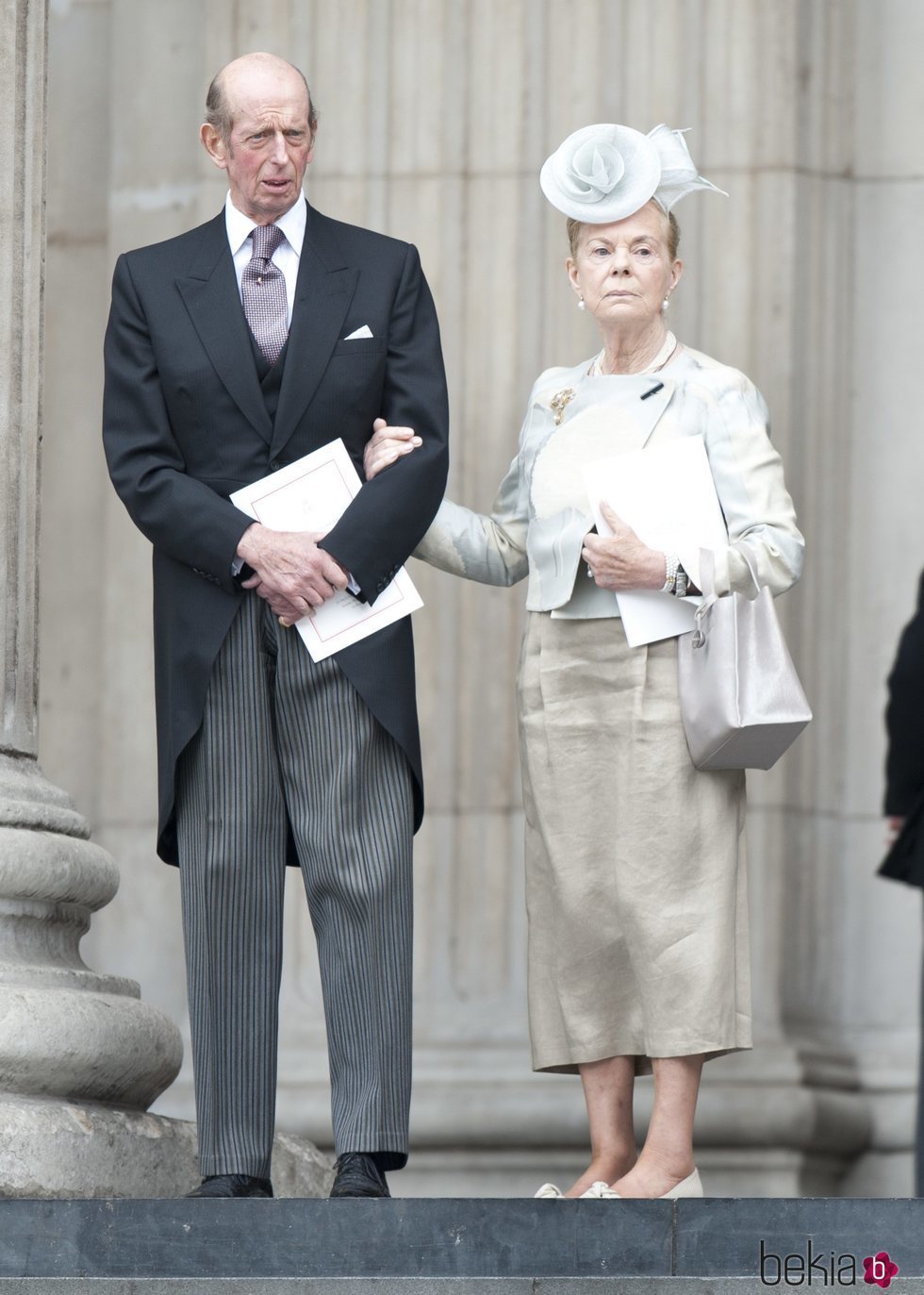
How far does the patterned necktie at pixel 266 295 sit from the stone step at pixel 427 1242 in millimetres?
1577

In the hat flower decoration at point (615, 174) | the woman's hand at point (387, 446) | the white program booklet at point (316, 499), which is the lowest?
the white program booklet at point (316, 499)

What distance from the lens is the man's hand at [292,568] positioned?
4.69 m

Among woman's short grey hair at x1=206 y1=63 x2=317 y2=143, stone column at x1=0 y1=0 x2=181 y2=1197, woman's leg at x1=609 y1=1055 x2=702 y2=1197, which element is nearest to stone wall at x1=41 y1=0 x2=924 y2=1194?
stone column at x1=0 y1=0 x2=181 y2=1197

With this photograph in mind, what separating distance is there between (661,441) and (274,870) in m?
1.11

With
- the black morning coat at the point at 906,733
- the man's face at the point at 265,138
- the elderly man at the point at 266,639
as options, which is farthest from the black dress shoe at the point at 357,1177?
the black morning coat at the point at 906,733

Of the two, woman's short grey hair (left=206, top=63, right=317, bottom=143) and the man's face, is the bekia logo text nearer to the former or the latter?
the man's face

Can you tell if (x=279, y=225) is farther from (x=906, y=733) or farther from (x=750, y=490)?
(x=906, y=733)

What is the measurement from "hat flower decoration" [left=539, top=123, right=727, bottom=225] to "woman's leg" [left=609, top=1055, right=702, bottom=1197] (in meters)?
1.61

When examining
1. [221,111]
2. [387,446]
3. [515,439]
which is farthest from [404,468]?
[515,439]

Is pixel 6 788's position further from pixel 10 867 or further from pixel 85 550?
pixel 85 550

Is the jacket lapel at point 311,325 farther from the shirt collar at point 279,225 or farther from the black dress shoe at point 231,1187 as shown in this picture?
the black dress shoe at point 231,1187

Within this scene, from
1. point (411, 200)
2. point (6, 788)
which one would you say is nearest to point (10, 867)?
point (6, 788)

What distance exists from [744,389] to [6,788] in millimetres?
1679

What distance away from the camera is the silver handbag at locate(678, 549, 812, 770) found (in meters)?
4.84
